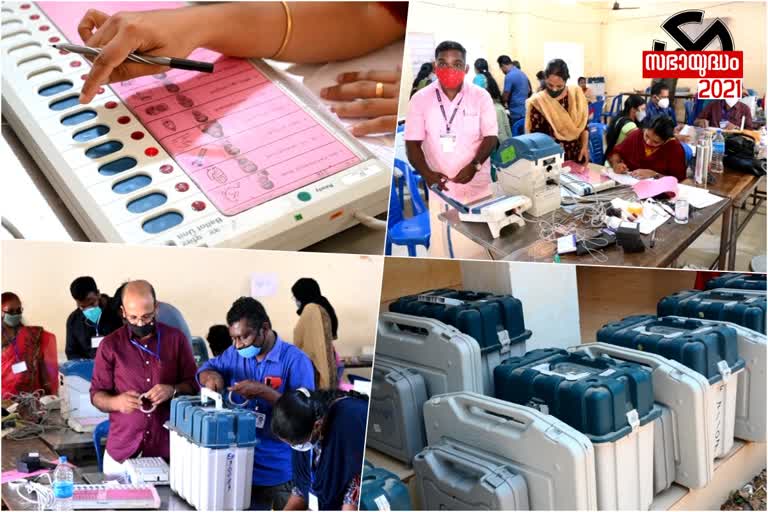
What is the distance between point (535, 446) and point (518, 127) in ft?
2.82

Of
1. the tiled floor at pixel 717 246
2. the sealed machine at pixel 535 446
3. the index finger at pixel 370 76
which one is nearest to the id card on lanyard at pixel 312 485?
the sealed machine at pixel 535 446

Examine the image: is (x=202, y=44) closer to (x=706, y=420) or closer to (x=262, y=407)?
(x=262, y=407)

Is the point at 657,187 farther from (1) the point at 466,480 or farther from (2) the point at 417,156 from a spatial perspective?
(1) the point at 466,480

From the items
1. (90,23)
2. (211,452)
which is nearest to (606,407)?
(211,452)

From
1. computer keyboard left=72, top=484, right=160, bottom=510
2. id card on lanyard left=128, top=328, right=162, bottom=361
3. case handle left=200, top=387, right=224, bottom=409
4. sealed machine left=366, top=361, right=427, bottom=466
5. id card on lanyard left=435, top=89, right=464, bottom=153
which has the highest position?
id card on lanyard left=435, top=89, right=464, bottom=153

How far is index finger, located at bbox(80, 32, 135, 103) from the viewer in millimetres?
2195

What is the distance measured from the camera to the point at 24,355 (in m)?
2.28

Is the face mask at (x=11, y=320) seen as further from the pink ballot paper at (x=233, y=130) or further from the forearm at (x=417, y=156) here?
the forearm at (x=417, y=156)

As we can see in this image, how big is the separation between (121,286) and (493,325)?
3.51 feet

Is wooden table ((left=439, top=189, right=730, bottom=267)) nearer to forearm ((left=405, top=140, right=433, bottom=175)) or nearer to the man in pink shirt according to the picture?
the man in pink shirt

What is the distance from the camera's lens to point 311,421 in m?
2.21

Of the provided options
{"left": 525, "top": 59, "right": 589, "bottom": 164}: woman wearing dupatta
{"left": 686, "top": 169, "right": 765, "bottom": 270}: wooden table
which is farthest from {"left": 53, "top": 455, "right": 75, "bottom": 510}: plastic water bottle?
{"left": 686, "top": 169, "right": 765, "bottom": 270}: wooden table

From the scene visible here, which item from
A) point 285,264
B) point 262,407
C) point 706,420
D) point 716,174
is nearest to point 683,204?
point 716,174

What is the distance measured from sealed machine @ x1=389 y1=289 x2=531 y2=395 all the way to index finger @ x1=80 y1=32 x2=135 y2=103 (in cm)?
109
